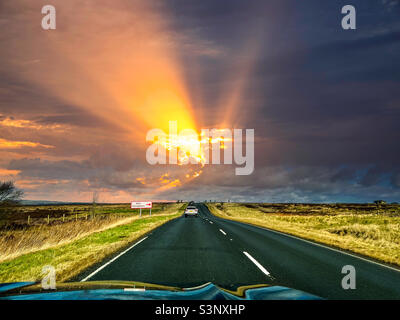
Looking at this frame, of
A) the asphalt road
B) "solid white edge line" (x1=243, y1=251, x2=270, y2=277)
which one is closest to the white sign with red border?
the asphalt road

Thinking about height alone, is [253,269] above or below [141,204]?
above

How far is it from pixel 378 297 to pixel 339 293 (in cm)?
67

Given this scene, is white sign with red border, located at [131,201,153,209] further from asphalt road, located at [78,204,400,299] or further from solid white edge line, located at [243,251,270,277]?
solid white edge line, located at [243,251,270,277]

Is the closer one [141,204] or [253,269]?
[253,269]

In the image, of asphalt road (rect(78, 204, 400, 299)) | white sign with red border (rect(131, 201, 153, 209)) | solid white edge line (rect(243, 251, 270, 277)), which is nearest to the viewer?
asphalt road (rect(78, 204, 400, 299))

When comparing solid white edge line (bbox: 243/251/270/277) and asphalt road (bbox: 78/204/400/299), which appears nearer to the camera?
asphalt road (bbox: 78/204/400/299)

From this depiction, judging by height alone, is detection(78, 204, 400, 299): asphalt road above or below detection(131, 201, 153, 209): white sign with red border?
above

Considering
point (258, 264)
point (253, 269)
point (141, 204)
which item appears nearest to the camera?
point (253, 269)

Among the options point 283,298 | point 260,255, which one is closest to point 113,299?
point 283,298

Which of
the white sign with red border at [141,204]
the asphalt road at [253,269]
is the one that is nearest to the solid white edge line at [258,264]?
the asphalt road at [253,269]

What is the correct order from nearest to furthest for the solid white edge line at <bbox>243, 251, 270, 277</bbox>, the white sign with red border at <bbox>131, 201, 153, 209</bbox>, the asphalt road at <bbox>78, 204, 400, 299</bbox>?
the asphalt road at <bbox>78, 204, 400, 299</bbox> → the solid white edge line at <bbox>243, 251, 270, 277</bbox> → the white sign with red border at <bbox>131, 201, 153, 209</bbox>

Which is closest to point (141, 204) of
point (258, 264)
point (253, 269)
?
point (258, 264)

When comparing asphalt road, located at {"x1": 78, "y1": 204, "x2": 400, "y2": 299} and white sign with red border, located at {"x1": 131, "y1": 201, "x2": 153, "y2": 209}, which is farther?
white sign with red border, located at {"x1": 131, "y1": 201, "x2": 153, "y2": 209}

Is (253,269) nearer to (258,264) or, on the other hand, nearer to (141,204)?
(258,264)
